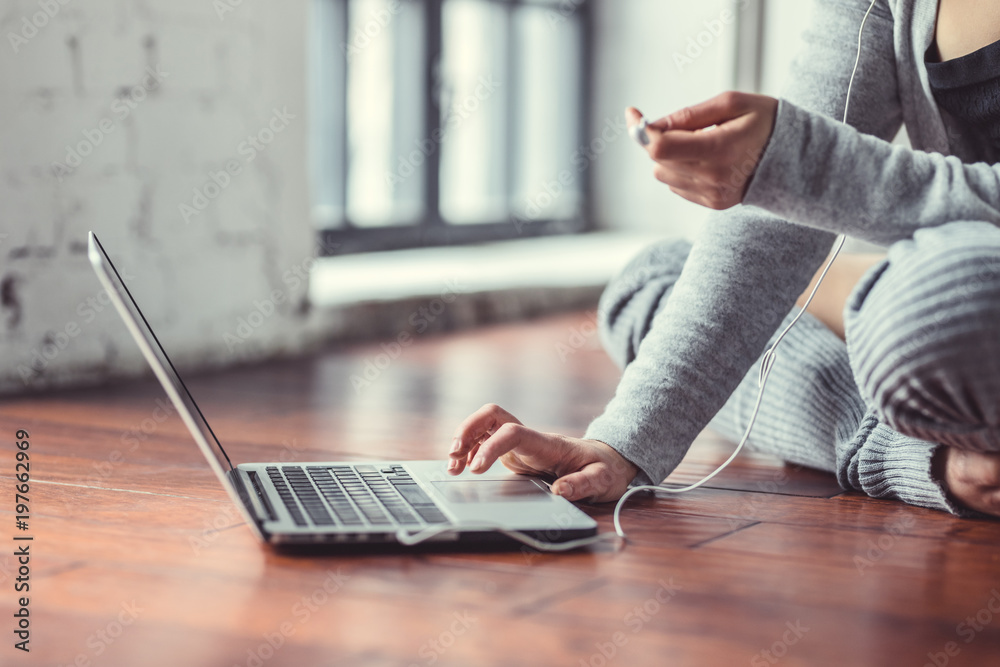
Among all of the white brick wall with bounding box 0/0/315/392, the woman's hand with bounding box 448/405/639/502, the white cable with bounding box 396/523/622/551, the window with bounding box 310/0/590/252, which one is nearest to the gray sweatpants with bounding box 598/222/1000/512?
the woman's hand with bounding box 448/405/639/502

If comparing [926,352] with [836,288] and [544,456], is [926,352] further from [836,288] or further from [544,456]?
[836,288]

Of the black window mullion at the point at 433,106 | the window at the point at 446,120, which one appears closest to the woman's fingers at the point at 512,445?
the window at the point at 446,120

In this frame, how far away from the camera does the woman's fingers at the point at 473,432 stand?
104 centimetres

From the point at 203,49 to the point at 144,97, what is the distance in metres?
0.17

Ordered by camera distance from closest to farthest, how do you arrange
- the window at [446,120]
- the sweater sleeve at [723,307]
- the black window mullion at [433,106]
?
1. the sweater sleeve at [723,307]
2. the window at [446,120]
3. the black window mullion at [433,106]

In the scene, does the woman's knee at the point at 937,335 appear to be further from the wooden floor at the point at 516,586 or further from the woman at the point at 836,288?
the wooden floor at the point at 516,586

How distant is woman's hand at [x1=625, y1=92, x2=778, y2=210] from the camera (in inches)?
31.6

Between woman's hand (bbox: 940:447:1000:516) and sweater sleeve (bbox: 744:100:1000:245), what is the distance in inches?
8.9

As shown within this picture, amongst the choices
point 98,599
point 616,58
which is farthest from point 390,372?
point 616,58

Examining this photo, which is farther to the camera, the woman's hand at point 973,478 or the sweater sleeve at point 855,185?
the woman's hand at point 973,478

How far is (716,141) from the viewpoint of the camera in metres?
0.80

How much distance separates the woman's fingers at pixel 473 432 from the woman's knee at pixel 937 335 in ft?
1.12

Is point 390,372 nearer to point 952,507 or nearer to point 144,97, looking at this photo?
point 144,97

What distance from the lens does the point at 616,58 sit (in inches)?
156
